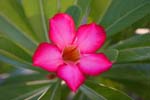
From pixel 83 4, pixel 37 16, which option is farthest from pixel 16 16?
pixel 83 4

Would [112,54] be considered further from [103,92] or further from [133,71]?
[133,71]

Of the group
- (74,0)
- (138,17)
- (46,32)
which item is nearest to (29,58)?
(46,32)

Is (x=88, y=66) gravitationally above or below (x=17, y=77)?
below

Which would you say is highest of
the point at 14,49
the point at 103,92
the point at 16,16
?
the point at 16,16

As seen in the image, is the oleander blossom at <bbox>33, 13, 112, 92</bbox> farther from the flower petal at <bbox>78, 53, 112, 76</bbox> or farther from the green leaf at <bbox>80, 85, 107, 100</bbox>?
the green leaf at <bbox>80, 85, 107, 100</bbox>

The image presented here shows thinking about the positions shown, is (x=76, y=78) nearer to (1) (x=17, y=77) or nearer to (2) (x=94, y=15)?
(2) (x=94, y=15)

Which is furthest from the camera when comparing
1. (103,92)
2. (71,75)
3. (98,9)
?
(98,9)
